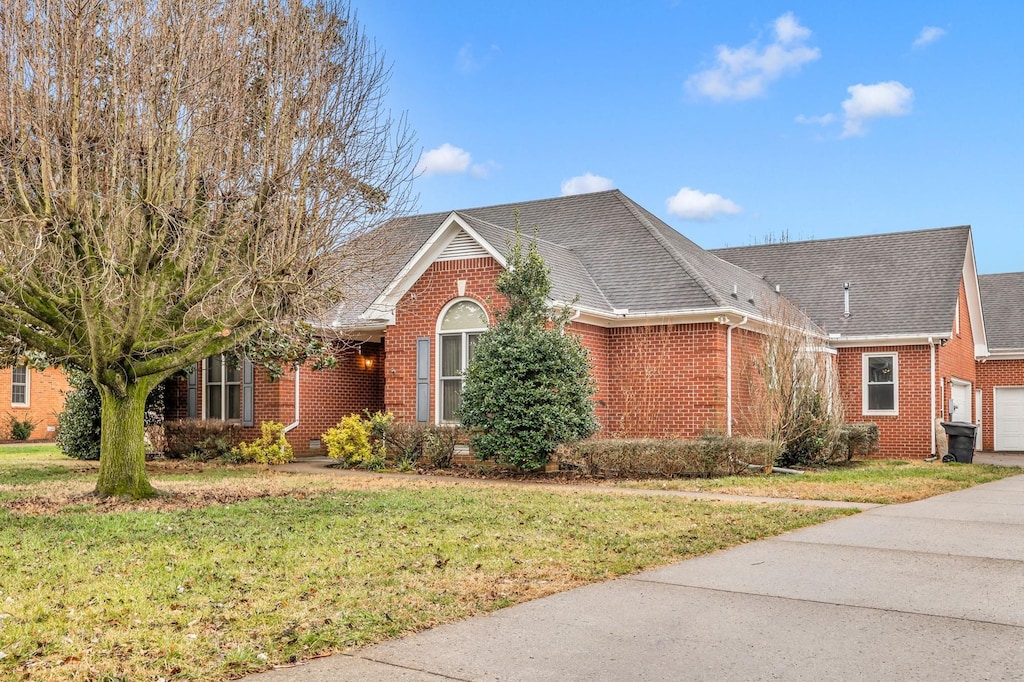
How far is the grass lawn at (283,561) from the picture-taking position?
18.7 ft

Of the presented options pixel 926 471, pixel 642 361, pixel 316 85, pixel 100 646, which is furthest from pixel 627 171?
pixel 100 646

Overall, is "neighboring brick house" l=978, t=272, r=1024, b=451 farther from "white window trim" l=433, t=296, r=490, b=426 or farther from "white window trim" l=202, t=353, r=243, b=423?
"white window trim" l=202, t=353, r=243, b=423

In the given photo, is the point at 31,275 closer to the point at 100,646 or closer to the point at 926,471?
the point at 100,646

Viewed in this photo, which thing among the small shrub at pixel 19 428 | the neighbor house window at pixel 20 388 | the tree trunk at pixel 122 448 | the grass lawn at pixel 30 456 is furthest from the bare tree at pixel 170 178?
the neighbor house window at pixel 20 388

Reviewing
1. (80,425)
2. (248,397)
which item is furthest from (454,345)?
(80,425)

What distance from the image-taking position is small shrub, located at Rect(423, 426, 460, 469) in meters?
18.1

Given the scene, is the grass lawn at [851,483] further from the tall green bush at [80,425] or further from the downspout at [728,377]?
the tall green bush at [80,425]

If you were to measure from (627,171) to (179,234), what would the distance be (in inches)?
692

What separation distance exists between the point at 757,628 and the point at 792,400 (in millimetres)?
12712

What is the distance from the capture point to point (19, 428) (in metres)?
31.4

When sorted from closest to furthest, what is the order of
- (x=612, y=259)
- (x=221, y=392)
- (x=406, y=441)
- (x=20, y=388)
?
1. (x=406, y=441)
2. (x=221, y=392)
3. (x=612, y=259)
4. (x=20, y=388)

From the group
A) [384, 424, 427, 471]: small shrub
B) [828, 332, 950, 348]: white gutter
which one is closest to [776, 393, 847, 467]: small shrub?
[828, 332, 950, 348]: white gutter

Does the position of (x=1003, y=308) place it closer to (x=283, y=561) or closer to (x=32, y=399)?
(x=283, y=561)

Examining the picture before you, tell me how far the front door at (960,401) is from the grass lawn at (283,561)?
1631 centimetres
